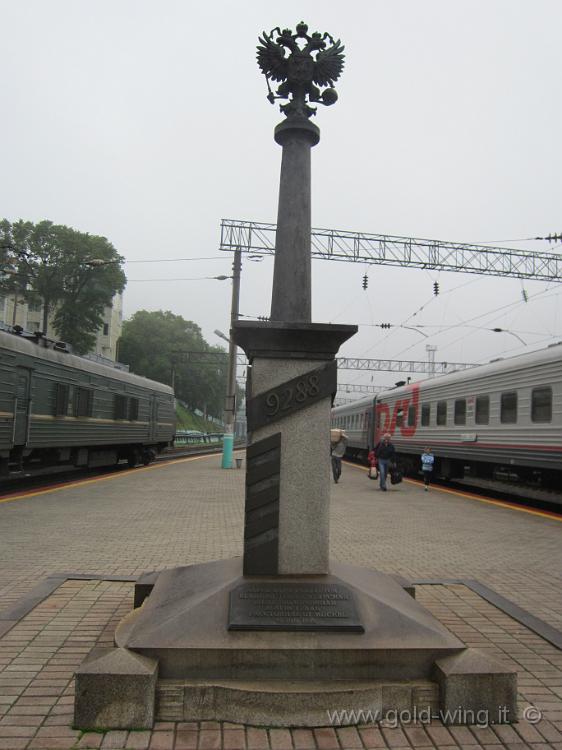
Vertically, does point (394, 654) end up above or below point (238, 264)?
below

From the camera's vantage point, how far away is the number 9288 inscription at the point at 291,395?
14.3ft

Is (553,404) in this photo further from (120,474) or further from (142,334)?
(142,334)

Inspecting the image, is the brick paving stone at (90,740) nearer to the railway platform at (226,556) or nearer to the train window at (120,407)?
the railway platform at (226,556)

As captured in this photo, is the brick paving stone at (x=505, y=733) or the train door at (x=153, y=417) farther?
the train door at (x=153, y=417)

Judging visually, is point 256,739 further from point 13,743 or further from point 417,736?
point 13,743

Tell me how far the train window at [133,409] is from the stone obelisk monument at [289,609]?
661 inches

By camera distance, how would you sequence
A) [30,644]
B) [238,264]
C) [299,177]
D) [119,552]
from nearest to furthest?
[30,644]
[299,177]
[119,552]
[238,264]

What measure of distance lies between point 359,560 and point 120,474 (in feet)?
45.2

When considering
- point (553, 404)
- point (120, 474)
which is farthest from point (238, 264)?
point (553, 404)

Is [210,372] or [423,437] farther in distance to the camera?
[210,372]

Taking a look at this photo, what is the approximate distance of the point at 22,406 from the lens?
1341cm

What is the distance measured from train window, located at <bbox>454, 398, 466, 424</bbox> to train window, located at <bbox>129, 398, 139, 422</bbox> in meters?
11.0

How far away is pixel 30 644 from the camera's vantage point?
4332 millimetres

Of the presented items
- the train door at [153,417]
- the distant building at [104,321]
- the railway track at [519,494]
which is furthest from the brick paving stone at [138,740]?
the distant building at [104,321]
